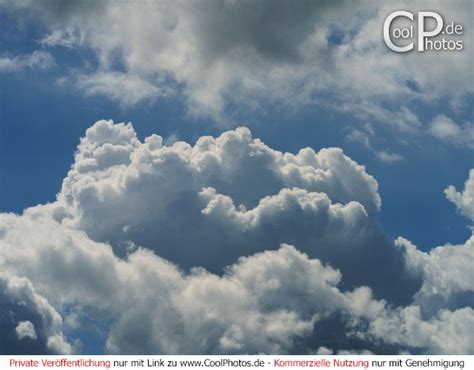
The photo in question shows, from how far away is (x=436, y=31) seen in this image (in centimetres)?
10456
